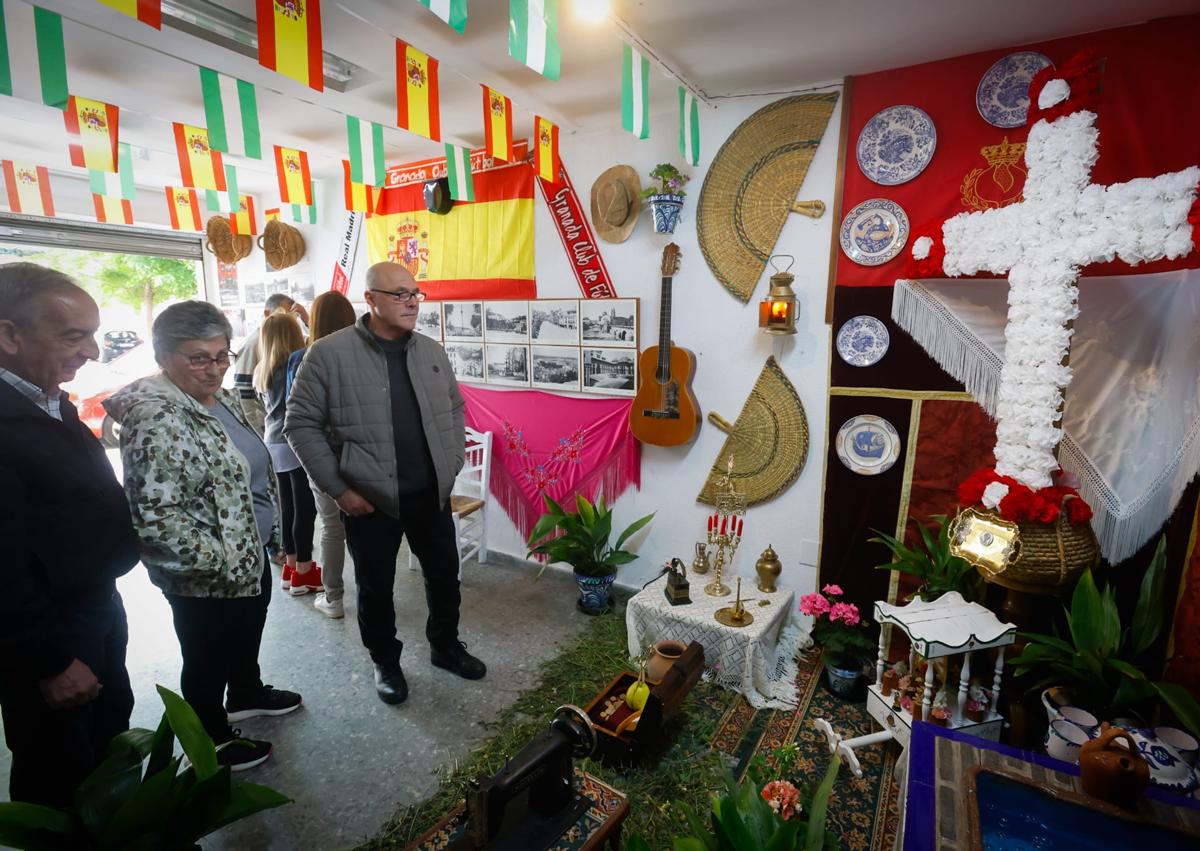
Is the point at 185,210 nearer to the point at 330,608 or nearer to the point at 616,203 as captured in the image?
the point at 330,608

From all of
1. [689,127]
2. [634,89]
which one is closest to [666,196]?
[689,127]

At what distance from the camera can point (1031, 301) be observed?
67.9 inches

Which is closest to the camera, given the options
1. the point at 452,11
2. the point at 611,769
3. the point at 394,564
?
the point at 452,11

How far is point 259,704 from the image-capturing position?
2.13 metres

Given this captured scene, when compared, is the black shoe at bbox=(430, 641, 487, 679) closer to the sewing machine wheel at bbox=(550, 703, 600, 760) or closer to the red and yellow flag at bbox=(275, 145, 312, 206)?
the sewing machine wheel at bbox=(550, 703, 600, 760)

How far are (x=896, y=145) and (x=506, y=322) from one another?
7.04 feet

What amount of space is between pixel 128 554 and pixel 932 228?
2619 mm

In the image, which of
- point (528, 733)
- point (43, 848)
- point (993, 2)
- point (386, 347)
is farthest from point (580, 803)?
point (993, 2)

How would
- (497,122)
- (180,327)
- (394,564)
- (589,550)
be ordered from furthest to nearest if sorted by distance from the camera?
(589,550)
(497,122)
(394,564)
(180,327)

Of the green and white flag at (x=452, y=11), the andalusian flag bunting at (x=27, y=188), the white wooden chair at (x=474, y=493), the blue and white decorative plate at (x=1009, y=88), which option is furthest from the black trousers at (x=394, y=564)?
the andalusian flag bunting at (x=27, y=188)

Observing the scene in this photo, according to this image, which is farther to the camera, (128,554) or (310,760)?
(310,760)

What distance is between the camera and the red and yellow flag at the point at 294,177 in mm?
3299

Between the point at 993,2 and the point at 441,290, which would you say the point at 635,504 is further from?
the point at 993,2

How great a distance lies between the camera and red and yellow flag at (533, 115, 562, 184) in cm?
271
